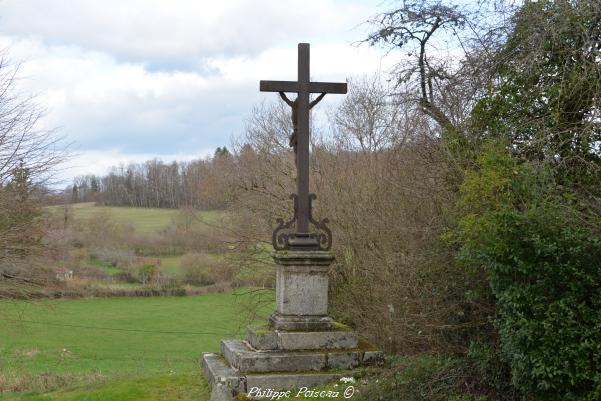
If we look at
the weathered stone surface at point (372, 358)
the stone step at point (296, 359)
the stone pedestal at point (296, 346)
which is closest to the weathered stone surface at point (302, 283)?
the stone pedestal at point (296, 346)

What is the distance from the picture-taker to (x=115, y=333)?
29.3 meters

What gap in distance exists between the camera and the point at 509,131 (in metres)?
6.74

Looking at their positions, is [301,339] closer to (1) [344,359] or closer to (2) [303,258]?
(1) [344,359]

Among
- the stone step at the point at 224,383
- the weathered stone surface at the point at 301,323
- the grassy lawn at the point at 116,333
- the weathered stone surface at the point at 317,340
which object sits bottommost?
the grassy lawn at the point at 116,333

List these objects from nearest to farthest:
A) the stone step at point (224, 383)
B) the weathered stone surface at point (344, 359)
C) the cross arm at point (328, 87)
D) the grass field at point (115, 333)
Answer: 1. the stone step at point (224, 383)
2. the weathered stone surface at point (344, 359)
3. the cross arm at point (328, 87)
4. the grass field at point (115, 333)

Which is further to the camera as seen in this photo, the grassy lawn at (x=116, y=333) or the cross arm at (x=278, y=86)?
the grassy lawn at (x=116, y=333)

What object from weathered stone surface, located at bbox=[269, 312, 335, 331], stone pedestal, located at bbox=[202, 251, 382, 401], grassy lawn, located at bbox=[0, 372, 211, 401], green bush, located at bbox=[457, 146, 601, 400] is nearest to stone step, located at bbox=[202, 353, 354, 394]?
stone pedestal, located at bbox=[202, 251, 382, 401]

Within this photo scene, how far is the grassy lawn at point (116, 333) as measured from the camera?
1939 cm

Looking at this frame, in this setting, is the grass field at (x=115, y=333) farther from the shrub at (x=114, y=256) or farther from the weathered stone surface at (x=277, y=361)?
the weathered stone surface at (x=277, y=361)

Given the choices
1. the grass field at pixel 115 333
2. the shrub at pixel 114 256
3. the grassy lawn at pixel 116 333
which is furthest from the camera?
the shrub at pixel 114 256

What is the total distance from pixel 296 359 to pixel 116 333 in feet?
79.6

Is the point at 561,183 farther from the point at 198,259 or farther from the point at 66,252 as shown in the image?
the point at 198,259

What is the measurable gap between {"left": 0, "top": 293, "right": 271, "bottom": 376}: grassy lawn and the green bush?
13650 millimetres

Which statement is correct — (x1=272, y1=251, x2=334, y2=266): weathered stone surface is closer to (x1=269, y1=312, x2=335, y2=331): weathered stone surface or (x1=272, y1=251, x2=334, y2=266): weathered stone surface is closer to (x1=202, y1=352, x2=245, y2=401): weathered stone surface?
(x1=269, y1=312, x2=335, y2=331): weathered stone surface
